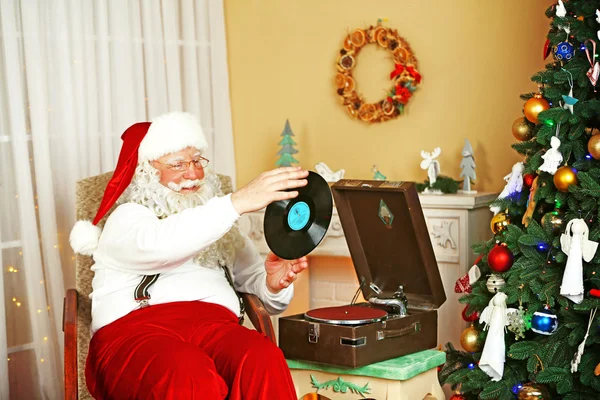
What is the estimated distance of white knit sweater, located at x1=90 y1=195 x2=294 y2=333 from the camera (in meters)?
2.45

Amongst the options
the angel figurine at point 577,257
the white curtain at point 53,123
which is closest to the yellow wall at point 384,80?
the white curtain at point 53,123

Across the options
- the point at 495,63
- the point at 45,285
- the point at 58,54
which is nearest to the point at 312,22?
the point at 495,63

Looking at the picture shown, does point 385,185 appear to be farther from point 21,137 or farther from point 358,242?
point 21,137

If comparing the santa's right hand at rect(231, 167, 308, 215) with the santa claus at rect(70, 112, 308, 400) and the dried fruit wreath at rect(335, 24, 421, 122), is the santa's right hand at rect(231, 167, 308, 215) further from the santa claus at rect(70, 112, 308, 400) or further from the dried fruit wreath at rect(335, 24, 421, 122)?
the dried fruit wreath at rect(335, 24, 421, 122)

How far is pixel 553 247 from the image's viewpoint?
107 inches

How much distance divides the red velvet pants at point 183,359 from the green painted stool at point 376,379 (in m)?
0.28

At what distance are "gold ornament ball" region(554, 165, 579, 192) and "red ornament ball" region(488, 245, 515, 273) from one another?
0.99ft

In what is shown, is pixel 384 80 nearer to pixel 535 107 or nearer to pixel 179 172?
pixel 535 107

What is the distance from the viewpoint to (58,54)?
140 inches

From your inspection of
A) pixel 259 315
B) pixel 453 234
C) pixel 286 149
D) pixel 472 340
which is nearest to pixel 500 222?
pixel 472 340

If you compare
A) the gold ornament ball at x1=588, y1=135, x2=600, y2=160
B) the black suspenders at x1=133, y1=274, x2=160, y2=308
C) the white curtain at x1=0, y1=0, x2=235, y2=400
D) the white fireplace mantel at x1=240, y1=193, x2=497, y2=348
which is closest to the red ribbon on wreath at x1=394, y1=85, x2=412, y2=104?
the white fireplace mantel at x1=240, y1=193, x2=497, y2=348

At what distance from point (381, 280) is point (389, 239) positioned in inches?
7.6

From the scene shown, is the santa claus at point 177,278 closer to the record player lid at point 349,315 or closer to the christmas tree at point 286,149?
the record player lid at point 349,315

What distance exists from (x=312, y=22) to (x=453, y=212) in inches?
52.5
